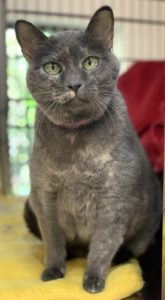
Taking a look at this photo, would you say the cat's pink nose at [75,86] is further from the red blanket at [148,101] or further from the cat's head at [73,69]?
the red blanket at [148,101]

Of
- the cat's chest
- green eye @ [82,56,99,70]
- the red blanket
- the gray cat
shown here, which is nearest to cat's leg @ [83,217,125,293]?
the gray cat

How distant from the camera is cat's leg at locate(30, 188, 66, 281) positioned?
1198mm

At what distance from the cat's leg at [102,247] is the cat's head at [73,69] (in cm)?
25

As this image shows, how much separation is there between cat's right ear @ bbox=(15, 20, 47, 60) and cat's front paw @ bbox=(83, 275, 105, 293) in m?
0.53

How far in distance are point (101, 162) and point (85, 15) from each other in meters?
1.34

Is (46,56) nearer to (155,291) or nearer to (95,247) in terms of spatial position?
(95,247)

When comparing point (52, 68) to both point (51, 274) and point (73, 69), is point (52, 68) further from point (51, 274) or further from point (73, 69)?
point (51, 274)

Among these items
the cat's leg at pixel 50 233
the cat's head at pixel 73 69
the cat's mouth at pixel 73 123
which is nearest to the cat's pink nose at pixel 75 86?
the cat's head at pixel 73 69

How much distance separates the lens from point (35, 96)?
1.10 metres

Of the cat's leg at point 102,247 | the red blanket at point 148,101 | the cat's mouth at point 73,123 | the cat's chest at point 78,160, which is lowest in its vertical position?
the cat's leg at point 102,247

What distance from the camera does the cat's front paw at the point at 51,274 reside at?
1.18 meters

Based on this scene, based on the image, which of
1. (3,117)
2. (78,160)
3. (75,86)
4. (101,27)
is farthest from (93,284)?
(3,117)

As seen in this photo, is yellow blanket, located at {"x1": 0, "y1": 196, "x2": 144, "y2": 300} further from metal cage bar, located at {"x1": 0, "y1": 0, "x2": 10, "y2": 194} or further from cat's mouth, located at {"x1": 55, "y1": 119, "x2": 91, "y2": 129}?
metal cage bar, located at {"x1": 0, "y1": 0, "x2": 10, "y2": 194}

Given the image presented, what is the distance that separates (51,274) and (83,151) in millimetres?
311
